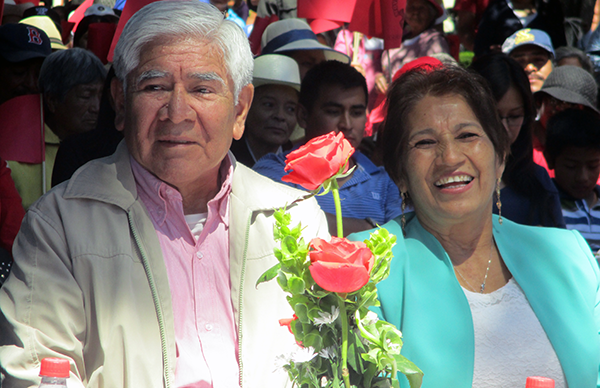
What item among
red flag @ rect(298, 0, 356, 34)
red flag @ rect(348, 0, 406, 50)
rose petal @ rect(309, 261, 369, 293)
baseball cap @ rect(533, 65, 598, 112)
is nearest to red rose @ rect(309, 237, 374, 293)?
rose petal @ rect(309, 261, 369, 293)

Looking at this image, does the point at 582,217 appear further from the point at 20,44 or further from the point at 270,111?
the point at 20,44

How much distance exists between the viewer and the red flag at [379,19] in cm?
396

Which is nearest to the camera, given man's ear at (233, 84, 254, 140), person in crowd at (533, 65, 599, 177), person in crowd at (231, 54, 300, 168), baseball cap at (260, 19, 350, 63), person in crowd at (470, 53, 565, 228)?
man's ear at (233, 84, 254, 140)

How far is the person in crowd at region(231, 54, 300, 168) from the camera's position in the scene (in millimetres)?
4316

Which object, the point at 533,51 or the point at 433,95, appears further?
the point at 533,51

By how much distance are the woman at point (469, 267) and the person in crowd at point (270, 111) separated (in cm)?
187

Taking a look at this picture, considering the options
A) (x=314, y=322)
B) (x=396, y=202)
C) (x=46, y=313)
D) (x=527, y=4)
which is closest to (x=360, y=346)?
(x=314, y=322)

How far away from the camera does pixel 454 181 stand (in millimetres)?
2359

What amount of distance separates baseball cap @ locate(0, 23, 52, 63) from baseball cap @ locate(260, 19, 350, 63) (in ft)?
5.54

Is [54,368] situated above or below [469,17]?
below

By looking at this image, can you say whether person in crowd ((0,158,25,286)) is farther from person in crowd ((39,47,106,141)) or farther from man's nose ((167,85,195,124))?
man's nose ((167,85,195,124))

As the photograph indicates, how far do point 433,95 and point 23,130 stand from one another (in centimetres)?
238

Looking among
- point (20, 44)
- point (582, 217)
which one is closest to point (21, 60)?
point (20, 44)

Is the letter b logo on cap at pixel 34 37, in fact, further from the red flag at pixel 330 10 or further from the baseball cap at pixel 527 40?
the baseball cap at pixel 527 40
